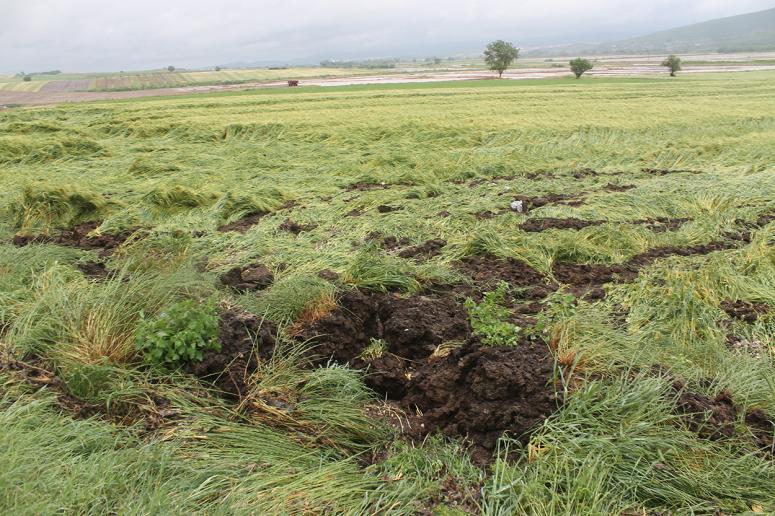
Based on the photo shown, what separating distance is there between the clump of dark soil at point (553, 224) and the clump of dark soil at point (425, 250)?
1.29m

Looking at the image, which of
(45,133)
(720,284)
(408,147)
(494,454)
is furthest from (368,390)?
(45,133)

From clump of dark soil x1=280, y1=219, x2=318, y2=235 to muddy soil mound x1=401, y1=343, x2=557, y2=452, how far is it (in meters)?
3.73

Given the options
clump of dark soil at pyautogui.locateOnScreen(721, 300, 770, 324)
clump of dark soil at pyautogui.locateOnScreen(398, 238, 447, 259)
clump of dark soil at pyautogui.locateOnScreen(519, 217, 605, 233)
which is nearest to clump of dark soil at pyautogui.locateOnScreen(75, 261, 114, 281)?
clump of dark soil at pyautogui.locateOnScreen(398, 238, 447, 259)

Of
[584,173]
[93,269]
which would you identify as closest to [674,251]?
[584,173]

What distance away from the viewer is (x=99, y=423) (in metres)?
2.70

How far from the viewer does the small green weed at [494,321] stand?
3.45 m

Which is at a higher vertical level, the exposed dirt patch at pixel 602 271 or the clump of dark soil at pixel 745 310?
the exposed dirt patch at pixel 602 271

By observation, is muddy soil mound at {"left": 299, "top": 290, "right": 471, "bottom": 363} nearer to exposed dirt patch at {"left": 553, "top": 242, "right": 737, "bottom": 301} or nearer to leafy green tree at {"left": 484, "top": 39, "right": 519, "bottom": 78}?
exposed dirt patch at {"left": 553, "top": 242, "right": 737, "bottom": 301}

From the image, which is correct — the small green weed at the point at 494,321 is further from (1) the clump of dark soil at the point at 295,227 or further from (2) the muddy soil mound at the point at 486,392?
(1) the clump of dark soil at the point at 295,227

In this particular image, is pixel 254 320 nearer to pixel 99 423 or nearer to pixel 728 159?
pixel 99 423

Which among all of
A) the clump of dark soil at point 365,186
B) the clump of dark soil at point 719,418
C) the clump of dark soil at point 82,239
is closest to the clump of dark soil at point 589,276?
the clump of dark soil at point 719,418

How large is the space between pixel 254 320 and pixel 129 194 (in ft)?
19.1

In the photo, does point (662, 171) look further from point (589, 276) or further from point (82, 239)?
point (82, 239)

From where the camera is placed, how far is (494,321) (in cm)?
365
